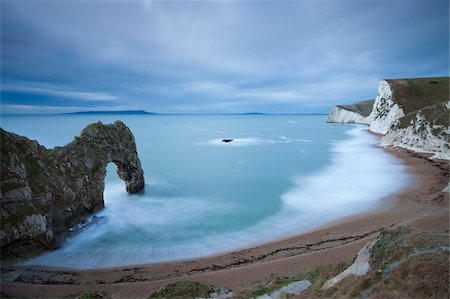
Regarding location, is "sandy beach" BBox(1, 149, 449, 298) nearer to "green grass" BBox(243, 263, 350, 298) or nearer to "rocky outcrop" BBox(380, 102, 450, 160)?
"green grass" BBox(243, 263, 350, 298)

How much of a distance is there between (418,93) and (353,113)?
7416cm

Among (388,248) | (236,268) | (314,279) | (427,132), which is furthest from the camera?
(427,132)

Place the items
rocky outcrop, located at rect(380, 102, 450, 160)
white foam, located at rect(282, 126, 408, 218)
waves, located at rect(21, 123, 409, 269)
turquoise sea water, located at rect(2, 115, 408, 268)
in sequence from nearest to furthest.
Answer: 1. waves, located at rect(21, 123, 409, 269)
2. turquoise sea water, located at rect(2, 115, 408, 268)
3. white foam, located at rect(282, 126, 408, 218)
4. rocky outcrop, located at rect(380, 102, 450, 160)

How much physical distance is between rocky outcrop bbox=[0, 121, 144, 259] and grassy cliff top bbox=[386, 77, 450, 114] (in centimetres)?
7851

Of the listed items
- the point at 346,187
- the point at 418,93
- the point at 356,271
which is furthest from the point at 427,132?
the point at 356,271

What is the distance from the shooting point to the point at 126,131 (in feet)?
93.5

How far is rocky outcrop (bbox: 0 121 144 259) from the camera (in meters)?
16.3

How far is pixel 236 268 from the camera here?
15461mm

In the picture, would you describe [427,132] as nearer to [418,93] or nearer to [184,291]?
[418,93]

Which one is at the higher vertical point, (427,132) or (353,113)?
(353,113)

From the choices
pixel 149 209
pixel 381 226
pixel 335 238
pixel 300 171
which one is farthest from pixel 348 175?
pixel 149 209

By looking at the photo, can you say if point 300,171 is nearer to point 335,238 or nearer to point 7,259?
point 335,238

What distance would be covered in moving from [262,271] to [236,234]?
657 centimetres

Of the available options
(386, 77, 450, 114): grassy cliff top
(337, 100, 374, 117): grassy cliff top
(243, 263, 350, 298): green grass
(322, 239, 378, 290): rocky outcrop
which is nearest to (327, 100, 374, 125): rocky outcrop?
(337, 100, 374, 117): grassy cliff top
